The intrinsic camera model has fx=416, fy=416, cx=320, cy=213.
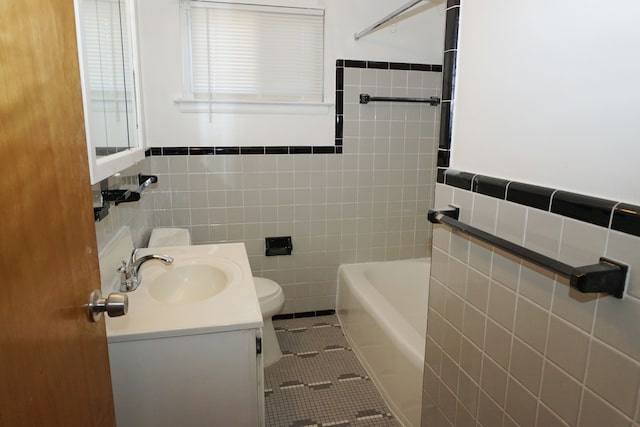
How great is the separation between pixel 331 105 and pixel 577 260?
2.02m

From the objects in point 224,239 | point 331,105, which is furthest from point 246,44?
point 224,239

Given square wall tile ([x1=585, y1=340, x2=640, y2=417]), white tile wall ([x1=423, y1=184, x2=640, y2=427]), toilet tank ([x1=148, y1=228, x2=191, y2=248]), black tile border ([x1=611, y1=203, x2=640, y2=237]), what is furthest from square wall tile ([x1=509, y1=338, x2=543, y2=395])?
toilet tank ([x1=148, y1=228, x2=191, y2=248])

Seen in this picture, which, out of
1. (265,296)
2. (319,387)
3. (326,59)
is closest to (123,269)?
(265,296)

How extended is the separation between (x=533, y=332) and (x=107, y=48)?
4.90 ft

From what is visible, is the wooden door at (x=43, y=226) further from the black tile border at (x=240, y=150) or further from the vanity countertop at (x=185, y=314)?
the black tile border at (x=240, y=150)

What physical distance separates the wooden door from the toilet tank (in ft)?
4.66

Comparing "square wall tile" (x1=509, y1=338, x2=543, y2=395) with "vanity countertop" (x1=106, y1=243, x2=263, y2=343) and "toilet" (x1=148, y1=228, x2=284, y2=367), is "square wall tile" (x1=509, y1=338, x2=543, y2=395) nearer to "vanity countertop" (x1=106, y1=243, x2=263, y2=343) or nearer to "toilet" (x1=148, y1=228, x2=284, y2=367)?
"vanity countertop" (x1=106, y1=243, x2=263, y2=343)

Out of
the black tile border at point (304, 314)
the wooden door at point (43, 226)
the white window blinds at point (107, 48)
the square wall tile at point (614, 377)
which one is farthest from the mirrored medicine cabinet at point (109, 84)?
the black tile border at point (304, 314)

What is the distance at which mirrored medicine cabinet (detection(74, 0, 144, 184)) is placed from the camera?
Answer: 3.30ft

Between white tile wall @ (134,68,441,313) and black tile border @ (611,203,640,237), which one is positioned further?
white tile wall @ (134,68,441,313)

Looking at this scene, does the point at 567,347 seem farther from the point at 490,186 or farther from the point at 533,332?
the point at 490,186

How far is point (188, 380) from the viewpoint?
4.27 ft

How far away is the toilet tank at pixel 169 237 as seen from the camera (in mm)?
2270

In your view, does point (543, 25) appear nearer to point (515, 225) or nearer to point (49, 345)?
point (515, 225)
